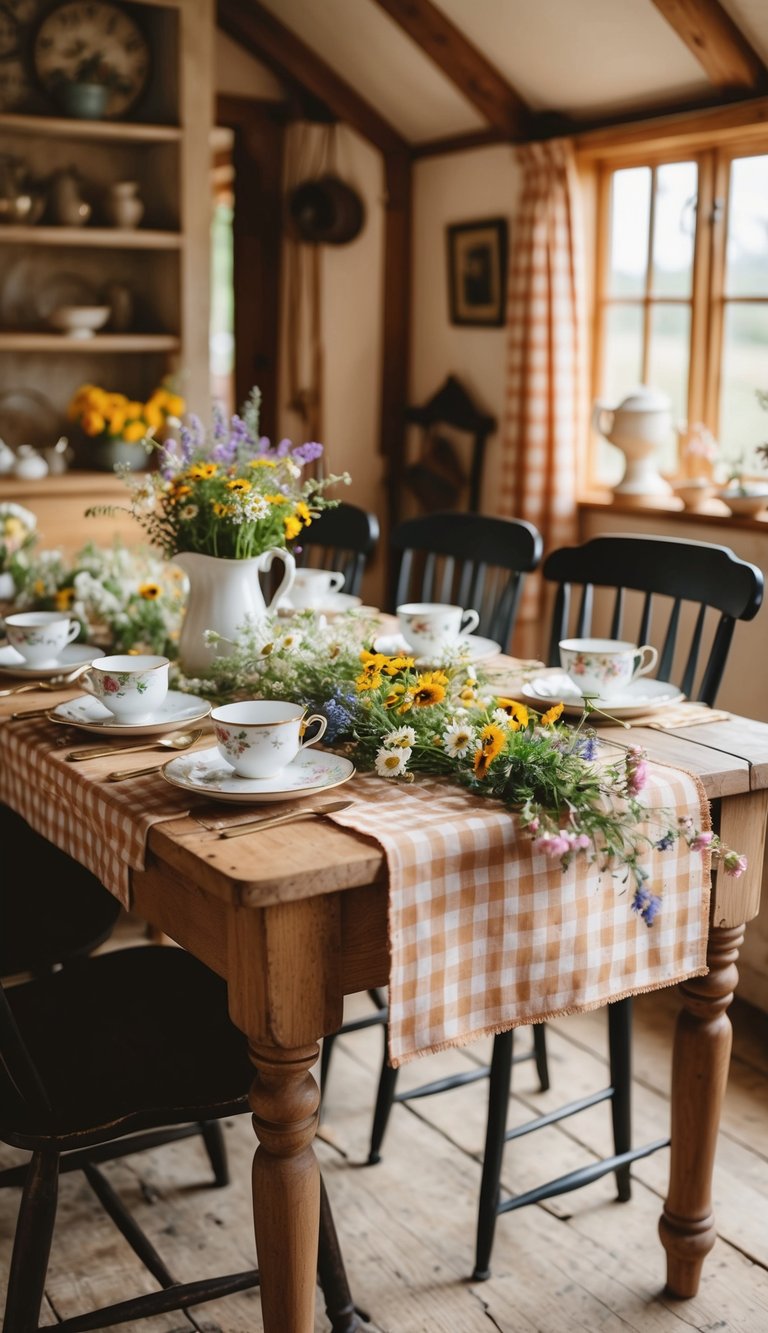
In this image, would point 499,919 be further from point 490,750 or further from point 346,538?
point 346,538

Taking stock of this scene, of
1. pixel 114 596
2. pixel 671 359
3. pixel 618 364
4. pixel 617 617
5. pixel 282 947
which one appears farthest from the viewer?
pixel 618 364

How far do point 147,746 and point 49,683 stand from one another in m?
0.40

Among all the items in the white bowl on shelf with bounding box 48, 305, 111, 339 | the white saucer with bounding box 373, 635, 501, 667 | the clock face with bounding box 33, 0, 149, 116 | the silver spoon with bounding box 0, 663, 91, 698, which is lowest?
the silver spoon with bounding box 0, 663, 91, 698

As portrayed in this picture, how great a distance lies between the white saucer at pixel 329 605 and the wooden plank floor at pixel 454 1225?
900mm

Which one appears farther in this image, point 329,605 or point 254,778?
point 329,605

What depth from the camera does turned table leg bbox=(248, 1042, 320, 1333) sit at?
144cm

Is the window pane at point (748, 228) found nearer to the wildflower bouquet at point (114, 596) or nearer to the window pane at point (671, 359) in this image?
the window pane at point (671, 359)

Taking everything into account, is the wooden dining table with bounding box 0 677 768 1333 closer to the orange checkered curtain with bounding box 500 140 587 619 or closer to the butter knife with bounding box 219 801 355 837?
the butter knife with bounding box 219 801 355 837

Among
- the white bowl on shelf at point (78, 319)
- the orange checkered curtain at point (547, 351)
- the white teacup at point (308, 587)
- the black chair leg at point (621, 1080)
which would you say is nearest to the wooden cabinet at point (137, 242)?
the white bowl on shelf at point (78, 319)

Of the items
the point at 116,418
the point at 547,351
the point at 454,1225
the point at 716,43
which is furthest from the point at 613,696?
the point at 116,418

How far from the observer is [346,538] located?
3.05 metres

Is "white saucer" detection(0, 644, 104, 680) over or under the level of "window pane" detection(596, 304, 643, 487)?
under

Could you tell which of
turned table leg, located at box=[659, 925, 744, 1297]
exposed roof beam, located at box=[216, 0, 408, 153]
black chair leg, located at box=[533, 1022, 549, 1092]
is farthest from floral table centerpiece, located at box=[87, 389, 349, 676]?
exposed roof beam, located at box=[216, 0, 408, 153]

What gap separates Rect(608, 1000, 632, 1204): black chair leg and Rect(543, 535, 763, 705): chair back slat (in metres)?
0.53
